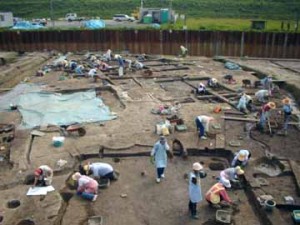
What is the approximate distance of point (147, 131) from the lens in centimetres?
1520

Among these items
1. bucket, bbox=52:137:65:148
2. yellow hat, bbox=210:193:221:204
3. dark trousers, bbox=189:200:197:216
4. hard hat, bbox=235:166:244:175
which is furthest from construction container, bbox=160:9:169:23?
dark trousers, bbox=189:200:197:216

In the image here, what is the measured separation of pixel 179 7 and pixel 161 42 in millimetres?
26420

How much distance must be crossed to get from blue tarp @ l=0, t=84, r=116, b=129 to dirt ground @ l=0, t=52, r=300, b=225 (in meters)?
0.60

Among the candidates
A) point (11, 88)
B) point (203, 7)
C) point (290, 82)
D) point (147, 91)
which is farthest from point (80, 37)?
point (203, 7)

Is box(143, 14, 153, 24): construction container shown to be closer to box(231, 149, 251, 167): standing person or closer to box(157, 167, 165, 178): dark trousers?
box(231, 149, 251, 167): standing person

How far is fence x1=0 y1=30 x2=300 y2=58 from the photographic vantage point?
31047 mm

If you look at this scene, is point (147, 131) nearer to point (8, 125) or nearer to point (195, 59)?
point (8, 125)

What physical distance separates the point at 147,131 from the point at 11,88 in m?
11.0

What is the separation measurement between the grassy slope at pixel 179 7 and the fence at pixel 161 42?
56.9ft

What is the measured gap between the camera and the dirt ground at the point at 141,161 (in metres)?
10.0

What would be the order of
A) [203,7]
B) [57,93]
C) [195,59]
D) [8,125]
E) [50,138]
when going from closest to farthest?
[50,138] < [8,125] < [57,93] < [195,59] < [203,7]

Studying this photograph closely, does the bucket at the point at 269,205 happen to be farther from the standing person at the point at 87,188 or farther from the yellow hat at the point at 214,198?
the standing person at the point at 87,188

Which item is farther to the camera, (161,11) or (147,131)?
(161,11)

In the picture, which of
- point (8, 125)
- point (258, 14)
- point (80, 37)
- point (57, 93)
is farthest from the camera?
point (258, 14)
